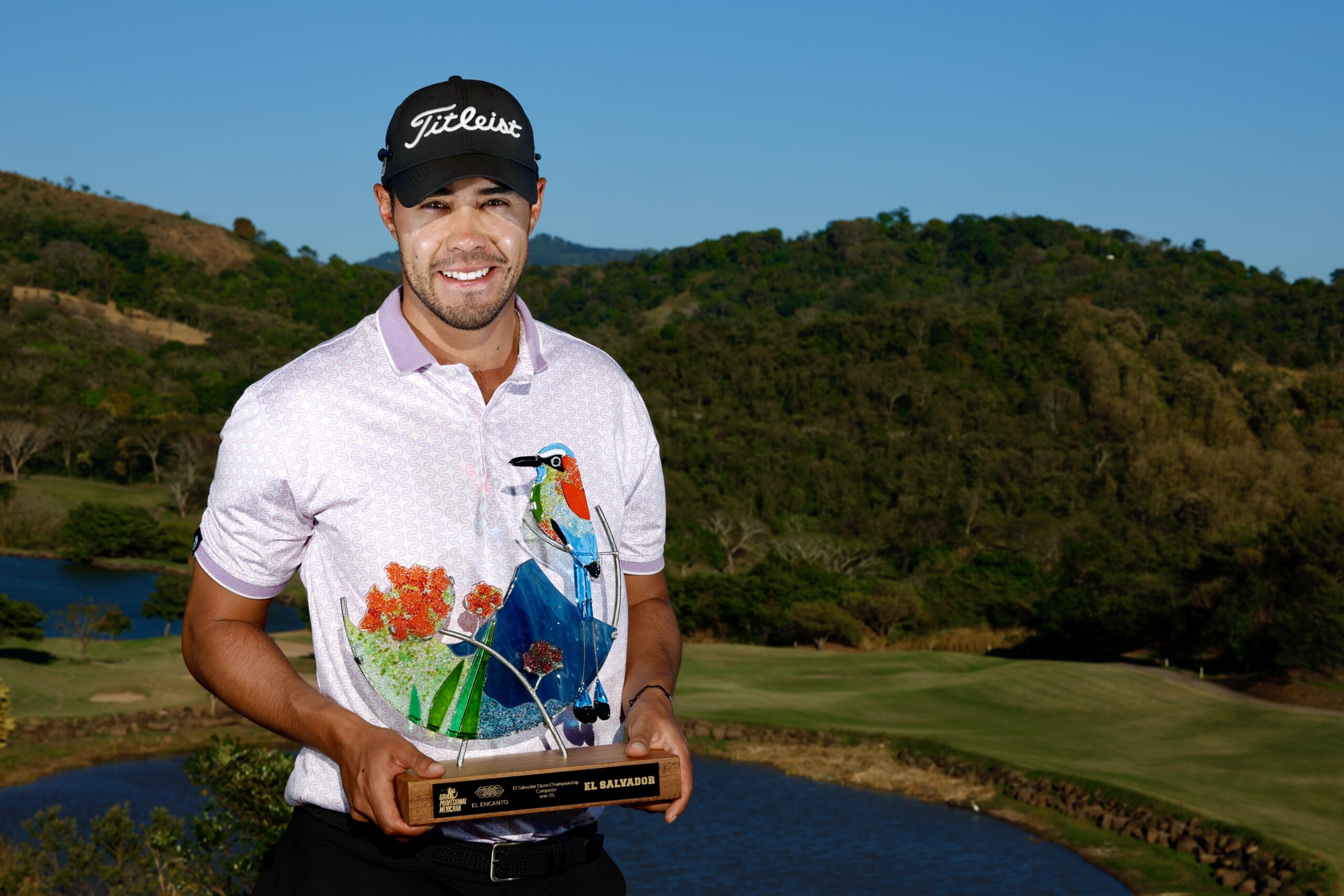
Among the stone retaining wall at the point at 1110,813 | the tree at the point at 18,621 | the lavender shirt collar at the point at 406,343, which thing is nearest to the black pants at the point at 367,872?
the lavender shirt collar at the point at 406,343

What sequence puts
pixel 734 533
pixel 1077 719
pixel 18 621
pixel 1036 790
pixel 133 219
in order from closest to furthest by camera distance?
pixel 1036 790, pixel 18 621, pixel 1077 719, pixel 734 533, pixel 133 219

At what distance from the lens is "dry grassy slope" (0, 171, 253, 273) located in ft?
417

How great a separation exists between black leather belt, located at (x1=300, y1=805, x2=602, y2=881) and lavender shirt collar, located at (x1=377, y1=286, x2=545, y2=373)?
0.79 metres

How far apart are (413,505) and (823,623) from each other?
38019 mm

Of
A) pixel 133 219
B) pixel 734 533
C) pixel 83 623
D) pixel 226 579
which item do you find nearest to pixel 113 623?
pixel 83 623

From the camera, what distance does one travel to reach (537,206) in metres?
2.66

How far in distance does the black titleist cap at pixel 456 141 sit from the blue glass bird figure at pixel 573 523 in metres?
0.50

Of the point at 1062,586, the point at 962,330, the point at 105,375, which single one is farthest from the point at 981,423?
the point at 105,375

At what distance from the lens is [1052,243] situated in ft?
460

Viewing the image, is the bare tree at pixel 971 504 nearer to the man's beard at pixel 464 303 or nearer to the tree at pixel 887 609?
the tree at pixel 887 609

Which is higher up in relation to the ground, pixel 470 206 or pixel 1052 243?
Result: pixel 1052 243

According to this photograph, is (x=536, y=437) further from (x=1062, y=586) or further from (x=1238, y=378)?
(x=1238, y=378)

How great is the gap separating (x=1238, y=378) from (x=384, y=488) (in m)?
81.2

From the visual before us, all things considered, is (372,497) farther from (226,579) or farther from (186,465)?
(186,465)
